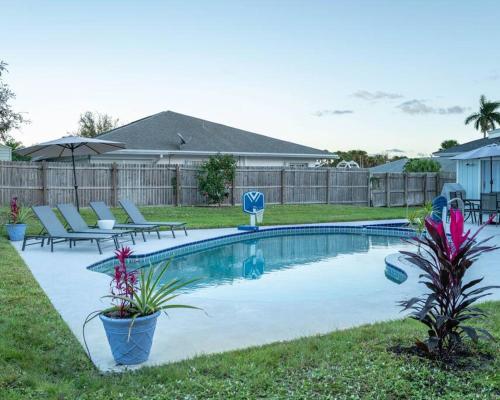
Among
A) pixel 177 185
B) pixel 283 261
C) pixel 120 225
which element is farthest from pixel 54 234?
pixel 177 185

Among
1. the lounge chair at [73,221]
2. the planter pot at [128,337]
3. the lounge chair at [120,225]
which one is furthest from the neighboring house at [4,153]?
the planter pot at [128,337]

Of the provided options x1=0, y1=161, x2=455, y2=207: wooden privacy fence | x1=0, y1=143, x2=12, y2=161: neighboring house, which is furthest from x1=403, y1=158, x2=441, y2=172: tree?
x1=0, y1=143, x2=12, y2=161: neighboring house

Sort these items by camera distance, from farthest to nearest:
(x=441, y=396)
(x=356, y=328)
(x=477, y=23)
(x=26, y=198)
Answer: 1. (x=26, y=198)
2. (x=477, y=23)
3. (x=356, y=328)
4. (x=441, y=396)

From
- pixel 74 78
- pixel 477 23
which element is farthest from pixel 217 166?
pixel 477 23

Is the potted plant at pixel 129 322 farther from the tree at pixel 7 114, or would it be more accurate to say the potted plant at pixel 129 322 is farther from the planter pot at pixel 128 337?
the tree at pixel 7 114

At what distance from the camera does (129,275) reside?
402 cm

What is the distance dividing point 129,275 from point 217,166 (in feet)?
54.0

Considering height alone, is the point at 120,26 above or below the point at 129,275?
above

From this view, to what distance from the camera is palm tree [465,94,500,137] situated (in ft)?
157

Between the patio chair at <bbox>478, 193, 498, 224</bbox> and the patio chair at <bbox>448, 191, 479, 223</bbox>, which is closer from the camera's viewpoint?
the patio chair at <bbox>478, 193, 498, 224</bbox>

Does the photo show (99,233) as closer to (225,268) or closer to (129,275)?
(225,268)

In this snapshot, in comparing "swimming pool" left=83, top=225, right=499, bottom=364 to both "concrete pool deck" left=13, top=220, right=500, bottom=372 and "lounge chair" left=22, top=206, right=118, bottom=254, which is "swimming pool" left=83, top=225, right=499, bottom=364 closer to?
"concrete pool deck" left=13, top=220, right=500, bottom=372

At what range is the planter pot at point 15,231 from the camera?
36.8 ft

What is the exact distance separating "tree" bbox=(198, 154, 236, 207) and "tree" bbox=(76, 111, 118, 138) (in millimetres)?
27554
